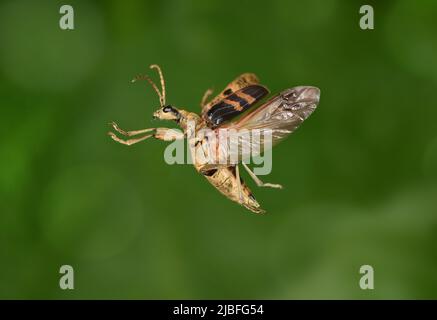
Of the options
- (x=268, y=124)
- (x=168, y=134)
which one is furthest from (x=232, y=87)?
(x=168, y=134)

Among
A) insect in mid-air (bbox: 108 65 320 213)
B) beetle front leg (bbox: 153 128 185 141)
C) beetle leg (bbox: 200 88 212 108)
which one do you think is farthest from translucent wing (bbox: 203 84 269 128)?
beetle leg (bbox: 200 88 212 108)

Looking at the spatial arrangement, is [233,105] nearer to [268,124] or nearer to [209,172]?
[268,124]

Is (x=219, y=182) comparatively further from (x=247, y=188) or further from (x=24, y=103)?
(x=24, y=103)

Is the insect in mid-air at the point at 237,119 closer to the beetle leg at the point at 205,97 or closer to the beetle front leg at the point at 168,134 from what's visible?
the beetle front leg at the point at 168,134

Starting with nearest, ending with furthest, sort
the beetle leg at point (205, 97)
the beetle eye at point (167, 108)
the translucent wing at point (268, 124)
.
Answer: the translucent wing at point (268, 124)
the beetle eye at point (167, 108)
the beetle leg at point (205, 97)

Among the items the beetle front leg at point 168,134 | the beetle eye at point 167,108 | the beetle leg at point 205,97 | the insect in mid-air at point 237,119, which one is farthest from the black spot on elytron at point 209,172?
the beetle leg at point 205,97

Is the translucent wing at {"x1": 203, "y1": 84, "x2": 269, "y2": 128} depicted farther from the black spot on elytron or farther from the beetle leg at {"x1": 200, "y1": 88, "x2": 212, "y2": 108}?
the beetle leg at {"x1": 200, "y1": 88, "x2": 212, "y2": 108}

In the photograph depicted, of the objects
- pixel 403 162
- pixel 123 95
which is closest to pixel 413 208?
pixel 403 162
